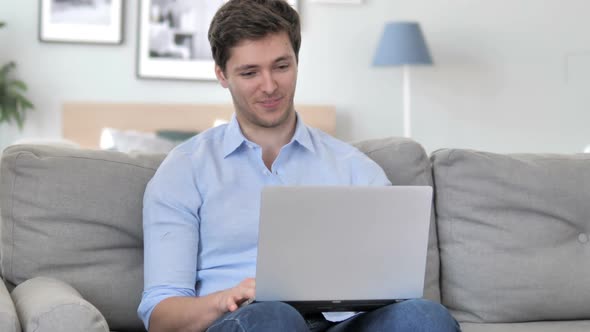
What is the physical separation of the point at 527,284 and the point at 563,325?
130 mm

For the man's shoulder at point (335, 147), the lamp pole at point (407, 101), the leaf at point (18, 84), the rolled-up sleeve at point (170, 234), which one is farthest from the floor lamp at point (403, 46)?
the rolled-up sleeve at point (170, 234)

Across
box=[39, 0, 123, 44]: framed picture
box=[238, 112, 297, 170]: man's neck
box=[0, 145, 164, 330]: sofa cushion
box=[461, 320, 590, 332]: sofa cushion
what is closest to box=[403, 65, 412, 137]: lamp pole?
box=[39, 0, 123, 44]: framed picture

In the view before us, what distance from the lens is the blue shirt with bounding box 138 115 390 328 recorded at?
1765 millimetres

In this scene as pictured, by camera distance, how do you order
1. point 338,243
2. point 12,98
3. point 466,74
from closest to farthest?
point 338,243
point 12,98
point 466,74

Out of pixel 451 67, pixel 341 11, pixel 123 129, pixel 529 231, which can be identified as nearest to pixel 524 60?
pixel 451 67

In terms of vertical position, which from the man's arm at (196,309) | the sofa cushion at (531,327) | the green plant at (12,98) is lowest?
the sofa cushion at (531,327)

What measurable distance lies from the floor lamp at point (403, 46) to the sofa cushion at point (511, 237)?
2897 mm

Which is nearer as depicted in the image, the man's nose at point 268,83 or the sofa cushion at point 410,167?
the man's nose at point 268,83

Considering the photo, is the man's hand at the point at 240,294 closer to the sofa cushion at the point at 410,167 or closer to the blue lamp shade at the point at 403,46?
the sofa cushion at the point at 410,167

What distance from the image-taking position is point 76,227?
6.43ft

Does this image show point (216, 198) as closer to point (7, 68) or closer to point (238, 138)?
point (238, 138)

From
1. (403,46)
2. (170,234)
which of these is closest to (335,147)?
(170,234)

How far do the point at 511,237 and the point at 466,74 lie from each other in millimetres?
3447

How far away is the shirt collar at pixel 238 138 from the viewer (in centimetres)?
193
